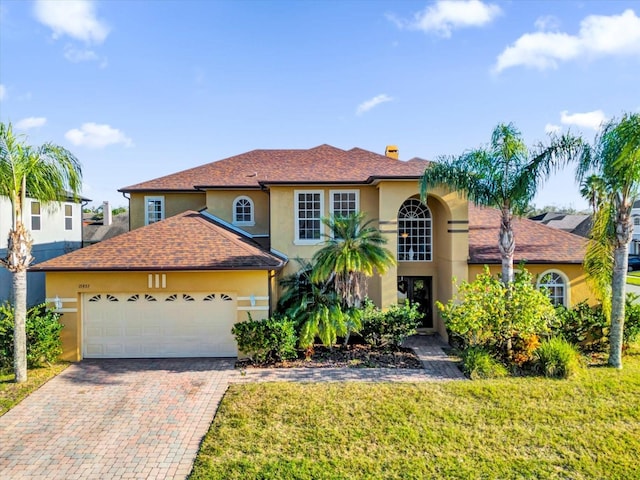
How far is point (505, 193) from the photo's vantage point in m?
12.2

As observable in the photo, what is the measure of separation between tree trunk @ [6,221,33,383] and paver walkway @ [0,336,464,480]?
0.96 meters

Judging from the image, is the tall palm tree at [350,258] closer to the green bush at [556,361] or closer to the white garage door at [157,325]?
the white garage door at [157,325]

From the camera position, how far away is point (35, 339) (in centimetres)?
1087

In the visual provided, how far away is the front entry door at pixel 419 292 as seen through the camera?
1567cm

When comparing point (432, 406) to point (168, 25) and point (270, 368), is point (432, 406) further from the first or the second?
point (168, 25)

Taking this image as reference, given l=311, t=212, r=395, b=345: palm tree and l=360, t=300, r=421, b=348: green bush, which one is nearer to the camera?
l=311, t=212, r=395, b=345: palm tree

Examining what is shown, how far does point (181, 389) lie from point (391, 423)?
5.46 meters

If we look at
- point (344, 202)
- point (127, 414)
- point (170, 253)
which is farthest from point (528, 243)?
point (127, 414)

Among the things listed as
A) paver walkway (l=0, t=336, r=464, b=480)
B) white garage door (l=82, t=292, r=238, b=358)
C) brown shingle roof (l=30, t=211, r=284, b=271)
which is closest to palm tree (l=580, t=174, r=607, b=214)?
paver walkway (l=0, t=336, r=464, b=480)

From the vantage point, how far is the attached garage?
12000mm

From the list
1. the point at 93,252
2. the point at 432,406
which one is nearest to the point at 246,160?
the point at 93,252

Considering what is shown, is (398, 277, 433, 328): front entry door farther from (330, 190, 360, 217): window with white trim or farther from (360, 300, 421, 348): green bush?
(330, 190, 360, 217): window with white trim

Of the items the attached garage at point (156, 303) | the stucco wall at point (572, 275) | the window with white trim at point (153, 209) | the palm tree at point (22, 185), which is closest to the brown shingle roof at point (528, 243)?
the stucco wall at point (572, 275)

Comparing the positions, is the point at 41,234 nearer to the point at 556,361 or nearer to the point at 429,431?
the point at 429,431
